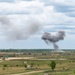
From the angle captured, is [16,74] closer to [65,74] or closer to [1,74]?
[1,74]

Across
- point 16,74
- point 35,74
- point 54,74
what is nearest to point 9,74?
point 16,74

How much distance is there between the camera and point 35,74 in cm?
9812

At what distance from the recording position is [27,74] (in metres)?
98.9

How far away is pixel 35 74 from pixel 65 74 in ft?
34.9

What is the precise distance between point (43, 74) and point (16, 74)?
383 inches

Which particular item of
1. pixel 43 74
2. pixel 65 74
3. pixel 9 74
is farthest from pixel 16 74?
pixel 65 74

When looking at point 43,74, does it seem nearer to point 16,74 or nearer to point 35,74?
point 35,74

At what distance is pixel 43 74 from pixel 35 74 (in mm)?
3109

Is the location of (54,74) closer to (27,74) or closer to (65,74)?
(65,74)

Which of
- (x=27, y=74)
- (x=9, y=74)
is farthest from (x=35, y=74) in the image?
(x=9, y=74)

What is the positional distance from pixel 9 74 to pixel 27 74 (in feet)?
21.2

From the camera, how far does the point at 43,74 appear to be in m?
96.8

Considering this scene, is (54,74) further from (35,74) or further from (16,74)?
(16,74)

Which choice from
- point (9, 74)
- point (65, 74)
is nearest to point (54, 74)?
point (65, 74)
